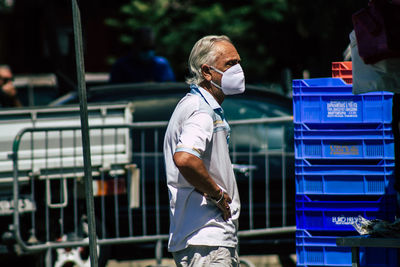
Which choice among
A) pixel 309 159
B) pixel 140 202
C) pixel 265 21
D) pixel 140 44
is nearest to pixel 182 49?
pixel 265 21

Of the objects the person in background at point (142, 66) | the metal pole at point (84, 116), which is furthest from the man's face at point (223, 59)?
the person in background at point (142, 66)

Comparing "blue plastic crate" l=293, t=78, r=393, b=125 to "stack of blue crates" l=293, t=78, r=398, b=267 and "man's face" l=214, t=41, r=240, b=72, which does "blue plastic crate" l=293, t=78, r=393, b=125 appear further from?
"man's face" l=214, t=41, r=240, b=72

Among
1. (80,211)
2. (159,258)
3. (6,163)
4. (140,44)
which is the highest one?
(140,44)

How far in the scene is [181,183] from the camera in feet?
12.6

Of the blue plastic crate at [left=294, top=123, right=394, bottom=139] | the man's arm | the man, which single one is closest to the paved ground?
the blue plastic crate at [left=294, top=123, right=394, bottom=139]

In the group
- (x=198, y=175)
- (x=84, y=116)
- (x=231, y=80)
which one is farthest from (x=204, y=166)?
(x=84, y=116)

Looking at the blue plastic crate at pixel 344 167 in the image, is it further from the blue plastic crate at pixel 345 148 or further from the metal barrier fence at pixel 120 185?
the metal barrier fence at pixel 120 185

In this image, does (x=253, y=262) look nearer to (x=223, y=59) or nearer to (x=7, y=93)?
(x=223, y=59)

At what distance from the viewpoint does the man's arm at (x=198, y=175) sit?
3643 mm

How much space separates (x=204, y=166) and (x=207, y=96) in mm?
396

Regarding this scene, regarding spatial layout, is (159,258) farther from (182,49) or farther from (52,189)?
(182,49)

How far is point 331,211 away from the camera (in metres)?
4.75

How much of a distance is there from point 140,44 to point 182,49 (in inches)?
379

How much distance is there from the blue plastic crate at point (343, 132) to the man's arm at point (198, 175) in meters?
1.17
